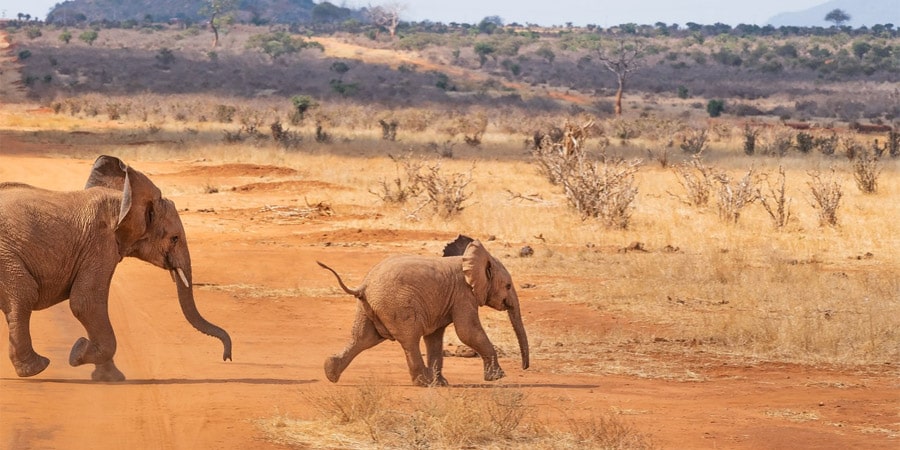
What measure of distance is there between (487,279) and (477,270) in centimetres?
20

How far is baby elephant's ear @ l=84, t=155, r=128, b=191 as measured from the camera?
347 inches

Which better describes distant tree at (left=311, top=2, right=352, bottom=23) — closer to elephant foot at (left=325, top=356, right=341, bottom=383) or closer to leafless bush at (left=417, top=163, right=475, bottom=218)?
leafless bush at (left=417, top=163, right=475, bottom=218)

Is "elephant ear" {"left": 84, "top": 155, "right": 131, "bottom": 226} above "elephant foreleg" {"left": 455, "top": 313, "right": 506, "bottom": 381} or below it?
above

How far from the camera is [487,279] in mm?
9016

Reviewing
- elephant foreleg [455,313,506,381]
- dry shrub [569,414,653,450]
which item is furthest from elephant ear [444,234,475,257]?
dry shrub [569,414,653,450]

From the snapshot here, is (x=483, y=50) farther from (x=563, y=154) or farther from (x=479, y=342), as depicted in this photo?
(x=479, y=342)

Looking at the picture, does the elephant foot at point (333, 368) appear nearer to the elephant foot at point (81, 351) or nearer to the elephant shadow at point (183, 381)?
the elephant shadow at point (183, 381)

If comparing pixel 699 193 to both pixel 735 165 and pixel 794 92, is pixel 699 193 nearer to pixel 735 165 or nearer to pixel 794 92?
pixel 735 165

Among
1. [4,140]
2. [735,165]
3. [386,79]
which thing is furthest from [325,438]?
[386,79]

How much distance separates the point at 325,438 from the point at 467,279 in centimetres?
210

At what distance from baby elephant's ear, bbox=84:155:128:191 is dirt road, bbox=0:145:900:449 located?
134 cm

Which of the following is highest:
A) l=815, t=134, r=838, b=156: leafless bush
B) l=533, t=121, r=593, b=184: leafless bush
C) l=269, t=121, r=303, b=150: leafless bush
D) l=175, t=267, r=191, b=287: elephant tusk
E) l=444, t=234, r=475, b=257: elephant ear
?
l=444, t=234, r=475, b=257: elephant ear

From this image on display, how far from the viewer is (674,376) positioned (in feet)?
33.0

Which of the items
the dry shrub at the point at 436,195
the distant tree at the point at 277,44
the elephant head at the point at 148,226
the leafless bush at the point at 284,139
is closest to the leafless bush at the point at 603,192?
the dry shrub at the point at 436,195
